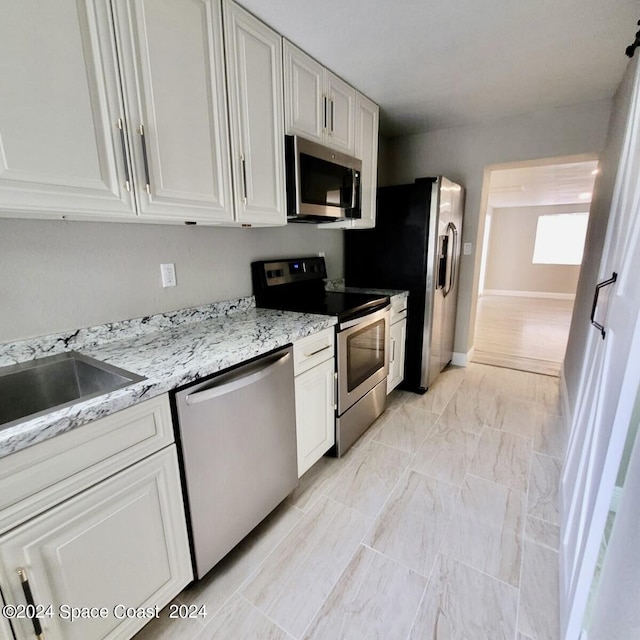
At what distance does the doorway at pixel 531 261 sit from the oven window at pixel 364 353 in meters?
1.93

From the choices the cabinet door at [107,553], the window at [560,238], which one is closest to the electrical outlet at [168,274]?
the cabinet door at [107,553]

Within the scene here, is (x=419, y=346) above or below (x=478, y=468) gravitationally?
above

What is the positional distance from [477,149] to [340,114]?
1.64 meters

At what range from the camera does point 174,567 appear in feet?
3.82

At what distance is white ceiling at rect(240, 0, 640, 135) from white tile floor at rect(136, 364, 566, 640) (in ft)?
7.61

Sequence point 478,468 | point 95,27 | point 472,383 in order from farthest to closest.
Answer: point 472,383
point 478,468
point 95,27

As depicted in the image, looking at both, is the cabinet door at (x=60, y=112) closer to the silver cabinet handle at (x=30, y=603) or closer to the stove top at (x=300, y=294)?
the silver cabinet handle at (x=30, y=603)

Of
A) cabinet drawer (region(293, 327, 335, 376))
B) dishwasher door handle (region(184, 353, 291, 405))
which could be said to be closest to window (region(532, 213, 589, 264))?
cabinet drawer (region(293, 327, 335, 376))

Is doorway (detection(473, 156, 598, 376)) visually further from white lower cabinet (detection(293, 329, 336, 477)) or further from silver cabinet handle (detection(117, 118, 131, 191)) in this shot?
silver cabinet handle (detection(117, 118, 131, 191))

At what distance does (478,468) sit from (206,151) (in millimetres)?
2192

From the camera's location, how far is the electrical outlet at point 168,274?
5.38 ft

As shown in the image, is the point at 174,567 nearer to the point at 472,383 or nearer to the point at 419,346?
the point at 419,346

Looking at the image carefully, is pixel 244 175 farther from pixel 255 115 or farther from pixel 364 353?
pixel 364 353

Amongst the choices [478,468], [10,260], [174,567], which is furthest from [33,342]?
[478,468]
